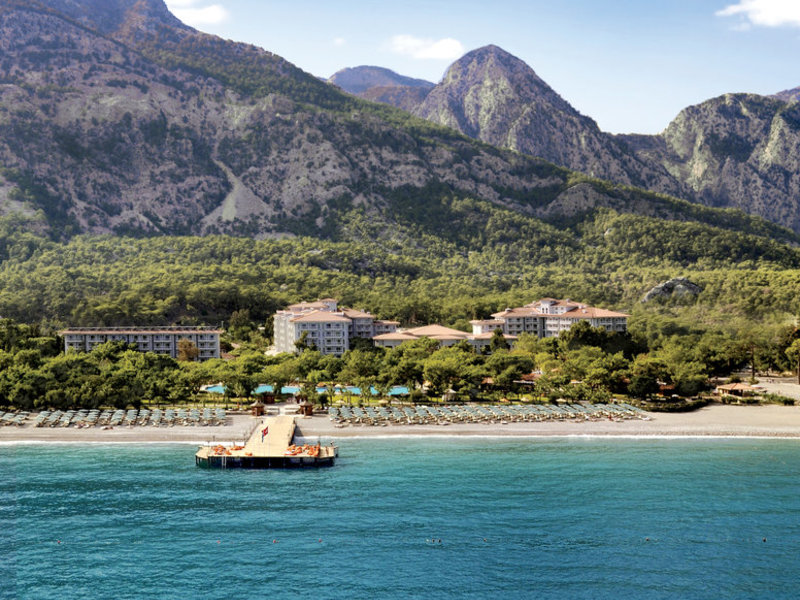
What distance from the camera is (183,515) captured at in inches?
2411

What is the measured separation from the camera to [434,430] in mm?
88125

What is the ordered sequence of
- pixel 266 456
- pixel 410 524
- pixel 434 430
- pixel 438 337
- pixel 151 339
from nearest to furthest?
1. pixel 410 524
2. pixel 266 456
3. pixel 434 430
4. pixel 151 339
5. pixel 438 337

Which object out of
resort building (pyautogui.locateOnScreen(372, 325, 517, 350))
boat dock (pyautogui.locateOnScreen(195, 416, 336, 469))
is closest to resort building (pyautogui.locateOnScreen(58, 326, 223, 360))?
resort building (pyautogui.locateOnScreen(372, 325, 517, 350))

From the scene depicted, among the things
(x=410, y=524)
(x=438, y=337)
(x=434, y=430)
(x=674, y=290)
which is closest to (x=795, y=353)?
(x=438, y=337)

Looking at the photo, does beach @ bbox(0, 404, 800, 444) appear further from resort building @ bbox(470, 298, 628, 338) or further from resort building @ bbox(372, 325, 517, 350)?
resort building @ bbox(470, 298, 628, 338)

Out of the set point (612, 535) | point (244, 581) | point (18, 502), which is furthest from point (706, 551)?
point (18, 502)

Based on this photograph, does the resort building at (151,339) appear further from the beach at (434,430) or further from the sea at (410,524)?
the sea at (410,524)

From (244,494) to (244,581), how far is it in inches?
675

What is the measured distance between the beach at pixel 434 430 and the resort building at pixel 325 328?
4032cm

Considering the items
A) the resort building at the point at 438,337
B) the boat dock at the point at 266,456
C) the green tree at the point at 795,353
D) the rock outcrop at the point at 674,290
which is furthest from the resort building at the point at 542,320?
the boat dock at the point at 266,456

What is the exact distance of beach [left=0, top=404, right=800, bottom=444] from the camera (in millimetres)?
85188

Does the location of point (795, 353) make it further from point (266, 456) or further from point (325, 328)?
point (266, 456)

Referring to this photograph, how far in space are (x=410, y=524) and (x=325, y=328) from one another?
7797 cm

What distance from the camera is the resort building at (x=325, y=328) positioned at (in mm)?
134625
